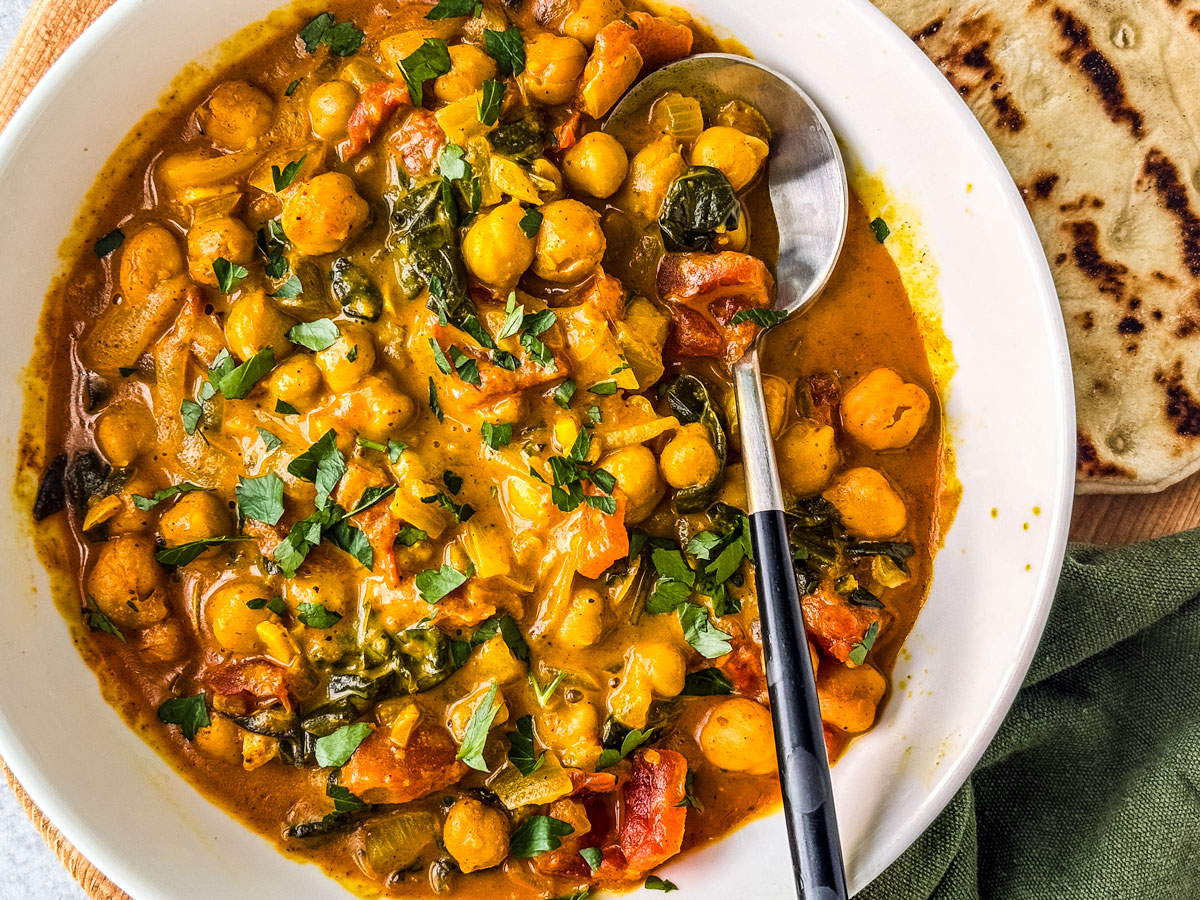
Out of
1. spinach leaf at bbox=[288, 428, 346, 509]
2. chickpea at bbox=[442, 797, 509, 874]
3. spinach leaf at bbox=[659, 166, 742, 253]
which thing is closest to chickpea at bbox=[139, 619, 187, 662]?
spinach leaf at bbox=[288, 428, 346, 509]

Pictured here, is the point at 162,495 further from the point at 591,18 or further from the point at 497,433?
the point at 591,18

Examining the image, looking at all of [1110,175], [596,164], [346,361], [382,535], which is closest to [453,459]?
[382,535]

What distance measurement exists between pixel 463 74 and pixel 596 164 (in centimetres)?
57

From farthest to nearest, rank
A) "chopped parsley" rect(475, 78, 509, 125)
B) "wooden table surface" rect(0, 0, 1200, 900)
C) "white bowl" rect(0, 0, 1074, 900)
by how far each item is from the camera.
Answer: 1. "wooden table surface" rect(0, 0, 1200, 900)
2. "chopped parsley" rect(475, 78, 509, 125)
3. "white bowl" rect(0, 0, 1074, 900)

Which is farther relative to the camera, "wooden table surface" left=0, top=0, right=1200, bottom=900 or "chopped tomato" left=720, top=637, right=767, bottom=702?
"wooden table surface" left=0, top=0, right=1200, bottom=900

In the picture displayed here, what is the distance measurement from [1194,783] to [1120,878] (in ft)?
1.53

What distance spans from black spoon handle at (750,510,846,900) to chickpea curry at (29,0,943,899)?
0.33 metres

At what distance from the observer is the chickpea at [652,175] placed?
3.62 m

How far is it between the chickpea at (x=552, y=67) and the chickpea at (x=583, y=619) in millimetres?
1742

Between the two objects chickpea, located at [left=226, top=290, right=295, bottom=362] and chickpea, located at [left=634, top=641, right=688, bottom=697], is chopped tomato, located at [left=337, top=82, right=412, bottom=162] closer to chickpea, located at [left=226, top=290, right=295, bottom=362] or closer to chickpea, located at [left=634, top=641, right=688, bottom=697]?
chickpea, located at [left=226, top=290, right=295, bottom=362]

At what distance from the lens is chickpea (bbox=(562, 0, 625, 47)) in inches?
142

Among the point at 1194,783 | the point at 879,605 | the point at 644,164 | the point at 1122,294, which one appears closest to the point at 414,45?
the point at 644,164

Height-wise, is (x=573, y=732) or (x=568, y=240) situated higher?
(x=568, y=240)

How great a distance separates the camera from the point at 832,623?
3572 millimetres
